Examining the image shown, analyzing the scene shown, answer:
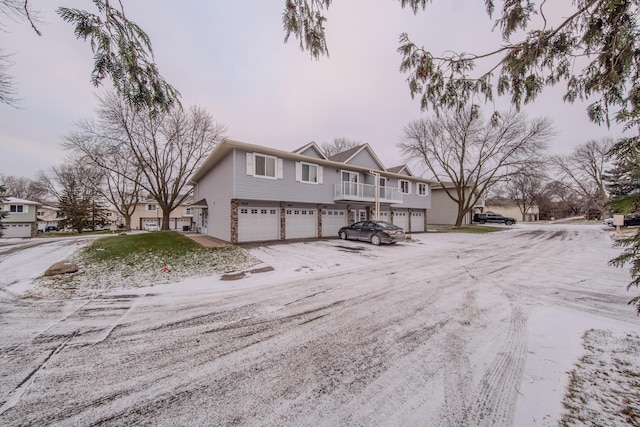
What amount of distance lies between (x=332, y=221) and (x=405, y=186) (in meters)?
9.03

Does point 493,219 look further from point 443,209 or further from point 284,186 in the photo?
point 284,186

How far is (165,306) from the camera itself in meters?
4.94

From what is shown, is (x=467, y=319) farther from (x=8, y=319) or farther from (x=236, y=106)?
(x=236, y=106)

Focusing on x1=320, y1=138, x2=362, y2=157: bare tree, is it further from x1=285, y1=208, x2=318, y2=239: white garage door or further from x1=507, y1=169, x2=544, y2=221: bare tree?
x1=507, y1=169, x2=544, y2=221: bare tree

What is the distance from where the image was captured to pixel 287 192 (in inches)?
580

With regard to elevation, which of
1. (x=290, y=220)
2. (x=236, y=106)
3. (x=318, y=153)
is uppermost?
(x=236, y=106)

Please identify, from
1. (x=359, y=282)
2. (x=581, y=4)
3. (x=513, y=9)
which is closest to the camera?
(x=581, y=4)

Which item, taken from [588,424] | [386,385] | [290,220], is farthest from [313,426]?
[290,220]

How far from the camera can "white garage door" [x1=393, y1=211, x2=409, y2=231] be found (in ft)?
72.5

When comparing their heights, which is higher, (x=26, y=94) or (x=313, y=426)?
(x=26, y=94)

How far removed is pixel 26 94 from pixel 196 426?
34.8 ft

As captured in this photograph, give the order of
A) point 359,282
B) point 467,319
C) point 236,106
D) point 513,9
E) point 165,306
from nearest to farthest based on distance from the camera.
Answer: point 513,9, point 467,319, point 165,306, point 359,282, point 236,106

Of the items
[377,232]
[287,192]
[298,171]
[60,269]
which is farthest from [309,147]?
[60,269]

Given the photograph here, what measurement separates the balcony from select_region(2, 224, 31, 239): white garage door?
3843cm
